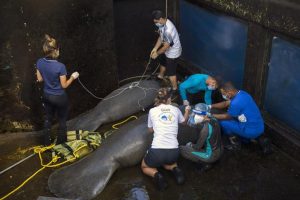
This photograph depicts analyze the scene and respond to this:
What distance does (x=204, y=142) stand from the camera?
7930mm

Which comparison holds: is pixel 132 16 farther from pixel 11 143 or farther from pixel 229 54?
pixel 11 143

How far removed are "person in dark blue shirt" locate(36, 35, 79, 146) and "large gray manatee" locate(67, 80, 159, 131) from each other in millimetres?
750

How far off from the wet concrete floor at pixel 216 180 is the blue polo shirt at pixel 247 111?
2.05ft

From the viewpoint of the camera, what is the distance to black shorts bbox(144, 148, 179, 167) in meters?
7.43

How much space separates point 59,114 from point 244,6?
4320 millimetres

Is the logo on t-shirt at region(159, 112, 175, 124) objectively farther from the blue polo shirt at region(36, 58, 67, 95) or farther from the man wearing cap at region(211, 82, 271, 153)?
the blue polo shirt at region(36, 58, 67, 95)

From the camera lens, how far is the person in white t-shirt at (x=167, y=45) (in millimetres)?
9633

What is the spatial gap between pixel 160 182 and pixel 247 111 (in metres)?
2.14

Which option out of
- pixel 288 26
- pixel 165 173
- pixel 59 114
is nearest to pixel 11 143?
pixel 59 114

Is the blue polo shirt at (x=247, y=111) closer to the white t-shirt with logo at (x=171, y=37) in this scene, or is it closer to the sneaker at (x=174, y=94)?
the sneaker at (x=174, y=94)

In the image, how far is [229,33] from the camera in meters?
9.34

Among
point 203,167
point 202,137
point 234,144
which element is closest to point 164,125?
point 202,137

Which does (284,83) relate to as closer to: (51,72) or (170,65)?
(170,65)

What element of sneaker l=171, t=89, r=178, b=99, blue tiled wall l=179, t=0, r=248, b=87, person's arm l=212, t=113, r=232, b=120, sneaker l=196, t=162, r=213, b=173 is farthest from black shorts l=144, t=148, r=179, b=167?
sneaker l=171, t=89, r=178, b=99
